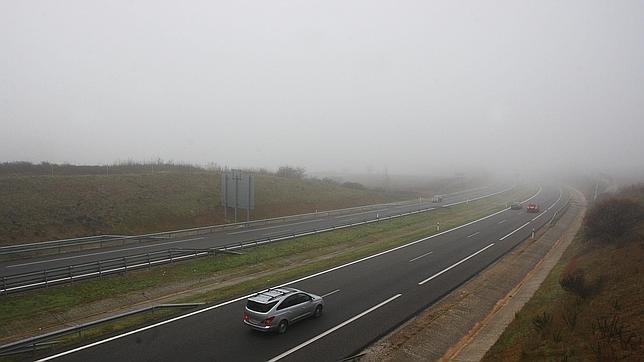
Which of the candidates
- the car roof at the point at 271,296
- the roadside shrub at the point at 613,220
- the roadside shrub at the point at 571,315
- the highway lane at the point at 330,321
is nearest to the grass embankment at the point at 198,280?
the highway lane at the point at 330,321

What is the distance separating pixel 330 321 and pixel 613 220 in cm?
2281

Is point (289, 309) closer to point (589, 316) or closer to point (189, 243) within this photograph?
point (589, 316)

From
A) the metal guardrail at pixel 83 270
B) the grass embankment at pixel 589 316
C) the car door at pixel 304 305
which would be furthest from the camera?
the metal guardrail at pixel 83 270

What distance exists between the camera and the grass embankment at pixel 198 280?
1742 centimetres

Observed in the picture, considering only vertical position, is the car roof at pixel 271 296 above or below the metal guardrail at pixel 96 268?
above

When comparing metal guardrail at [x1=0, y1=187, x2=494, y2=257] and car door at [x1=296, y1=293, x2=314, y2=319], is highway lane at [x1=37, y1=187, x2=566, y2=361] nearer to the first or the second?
car door at [x1=296, y1=293, x2=314, y2=319]

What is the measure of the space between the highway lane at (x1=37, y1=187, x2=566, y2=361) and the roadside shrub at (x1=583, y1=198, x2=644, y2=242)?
24.0 ft

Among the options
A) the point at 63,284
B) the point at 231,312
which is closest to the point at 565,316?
the point at 231,312

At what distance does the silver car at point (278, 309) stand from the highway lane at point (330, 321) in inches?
14.7

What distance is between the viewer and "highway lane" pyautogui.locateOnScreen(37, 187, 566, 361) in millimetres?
13219

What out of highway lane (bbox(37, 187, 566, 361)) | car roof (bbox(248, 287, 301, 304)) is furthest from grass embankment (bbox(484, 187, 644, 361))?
car roof (bbox(248, 287, 301, 304))

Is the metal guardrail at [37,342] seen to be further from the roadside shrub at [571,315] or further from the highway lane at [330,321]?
the roadside shrub at [571,315]

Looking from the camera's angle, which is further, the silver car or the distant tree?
the distant tree

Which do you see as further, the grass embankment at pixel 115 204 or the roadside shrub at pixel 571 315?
the grass embankment at pixel 115 204
